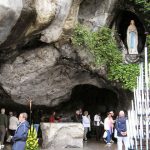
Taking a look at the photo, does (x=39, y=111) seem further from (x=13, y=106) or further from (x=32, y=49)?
(x=32, y=49)

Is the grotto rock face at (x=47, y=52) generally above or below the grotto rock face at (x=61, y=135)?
above

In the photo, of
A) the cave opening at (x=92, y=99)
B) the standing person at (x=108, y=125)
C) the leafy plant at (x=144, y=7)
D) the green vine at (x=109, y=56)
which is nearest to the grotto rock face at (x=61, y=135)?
the standing person at (x=108, y=125)

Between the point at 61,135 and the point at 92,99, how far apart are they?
22.1 ft

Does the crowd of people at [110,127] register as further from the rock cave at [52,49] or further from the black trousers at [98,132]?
the rock cave at [52,49]

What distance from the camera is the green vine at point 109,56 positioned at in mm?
15852

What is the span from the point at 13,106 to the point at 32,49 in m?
5.15

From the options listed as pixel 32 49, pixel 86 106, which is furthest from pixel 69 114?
pixel 32 49

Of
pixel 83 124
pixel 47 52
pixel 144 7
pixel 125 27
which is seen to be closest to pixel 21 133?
pixel 47 52

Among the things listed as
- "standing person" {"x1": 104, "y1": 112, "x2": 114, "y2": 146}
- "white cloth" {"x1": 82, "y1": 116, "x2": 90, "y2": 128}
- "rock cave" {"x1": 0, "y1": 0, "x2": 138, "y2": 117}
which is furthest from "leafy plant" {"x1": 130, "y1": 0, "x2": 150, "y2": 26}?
"white cloth" {"x1": 82, "y1": 116, "x2": 90, "y2": 128}

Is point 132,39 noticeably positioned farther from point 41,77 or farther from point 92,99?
point 92,99

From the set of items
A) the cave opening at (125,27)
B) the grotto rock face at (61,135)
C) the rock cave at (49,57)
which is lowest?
the grotto rock face at (61,135)

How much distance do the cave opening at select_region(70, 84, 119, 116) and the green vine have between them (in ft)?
15.6

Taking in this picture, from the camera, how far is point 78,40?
15.6m

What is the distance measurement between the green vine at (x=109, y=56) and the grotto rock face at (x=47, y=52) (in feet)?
1.17
